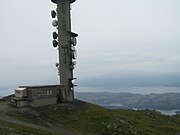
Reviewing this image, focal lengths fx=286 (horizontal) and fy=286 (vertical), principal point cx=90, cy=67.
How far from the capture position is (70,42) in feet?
178

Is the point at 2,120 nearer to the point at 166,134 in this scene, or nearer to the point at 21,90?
the point at 21,90

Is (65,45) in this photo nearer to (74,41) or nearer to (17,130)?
(74,41)

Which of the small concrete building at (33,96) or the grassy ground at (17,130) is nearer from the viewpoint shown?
the grassy ground at (17,130)

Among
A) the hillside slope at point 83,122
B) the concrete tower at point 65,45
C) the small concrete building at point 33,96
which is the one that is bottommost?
the hillside slope at point 83,122

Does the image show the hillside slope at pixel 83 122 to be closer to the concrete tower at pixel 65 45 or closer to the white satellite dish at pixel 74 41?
the concrete tower at pixel 65 45

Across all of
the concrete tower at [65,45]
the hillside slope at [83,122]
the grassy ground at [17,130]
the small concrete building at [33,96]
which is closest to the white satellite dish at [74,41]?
the concrete tower at [65,45]

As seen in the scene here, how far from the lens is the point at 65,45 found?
54.0 meters

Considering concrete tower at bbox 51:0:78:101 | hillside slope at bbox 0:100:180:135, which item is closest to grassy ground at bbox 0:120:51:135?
hillside slope at bbox 0:100:180:135

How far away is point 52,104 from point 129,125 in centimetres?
1502

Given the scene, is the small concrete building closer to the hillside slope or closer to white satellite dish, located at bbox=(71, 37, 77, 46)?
the hillside slope

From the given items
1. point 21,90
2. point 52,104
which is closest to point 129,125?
point 52,104

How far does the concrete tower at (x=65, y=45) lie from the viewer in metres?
53.9

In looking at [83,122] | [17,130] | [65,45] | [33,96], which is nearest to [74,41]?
[65,45]

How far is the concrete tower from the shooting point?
53.9m
